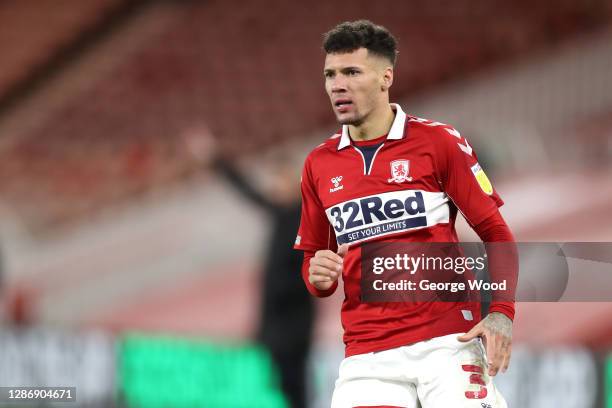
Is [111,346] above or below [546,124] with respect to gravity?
below

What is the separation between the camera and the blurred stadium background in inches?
415

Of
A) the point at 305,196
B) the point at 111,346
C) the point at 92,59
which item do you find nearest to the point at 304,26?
the point at 92,59

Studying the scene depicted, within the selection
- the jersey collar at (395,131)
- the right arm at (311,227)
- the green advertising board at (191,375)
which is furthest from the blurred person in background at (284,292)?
the jersey collar at (395,131)

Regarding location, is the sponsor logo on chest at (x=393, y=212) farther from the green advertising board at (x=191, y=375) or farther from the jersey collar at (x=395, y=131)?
the green advertising board at (x=191, y=375)

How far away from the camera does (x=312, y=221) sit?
2609 mm

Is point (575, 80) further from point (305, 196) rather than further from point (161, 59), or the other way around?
point (305, 196)

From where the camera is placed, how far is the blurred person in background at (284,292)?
5555mm

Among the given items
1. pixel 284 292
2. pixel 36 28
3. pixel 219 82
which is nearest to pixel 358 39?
pixel 284 292

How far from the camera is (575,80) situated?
11891 mm

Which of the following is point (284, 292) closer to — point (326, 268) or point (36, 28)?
point (326, 268)

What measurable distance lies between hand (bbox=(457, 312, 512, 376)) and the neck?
49 centimetres

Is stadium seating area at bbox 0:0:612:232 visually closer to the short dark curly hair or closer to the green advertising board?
the green advertising board

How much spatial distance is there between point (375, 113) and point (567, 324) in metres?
5.58

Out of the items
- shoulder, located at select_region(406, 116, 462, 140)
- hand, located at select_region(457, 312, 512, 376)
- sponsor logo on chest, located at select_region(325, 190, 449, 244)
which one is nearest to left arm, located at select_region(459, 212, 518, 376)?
hand, located at select_region(457, 312, 512, 376)
